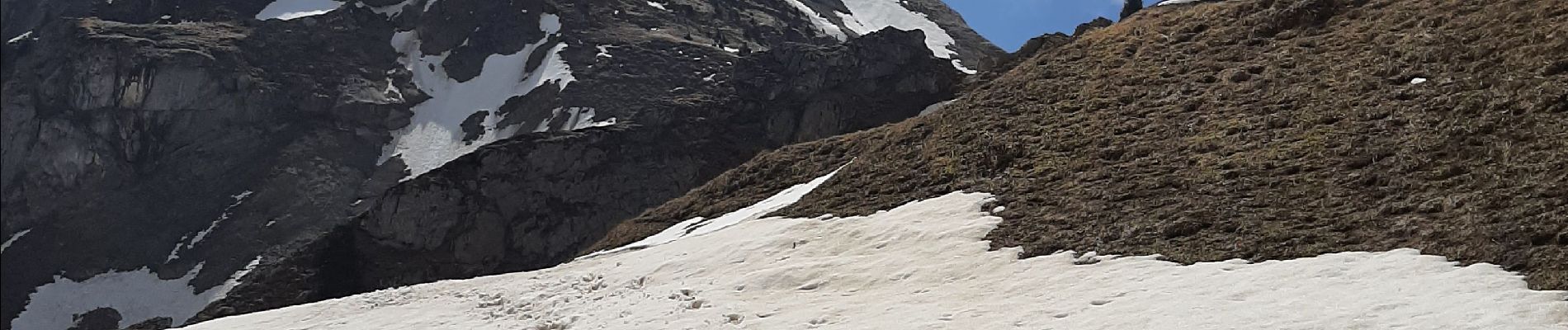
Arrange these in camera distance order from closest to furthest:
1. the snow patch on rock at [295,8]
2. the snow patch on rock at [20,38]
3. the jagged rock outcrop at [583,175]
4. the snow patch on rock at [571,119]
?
the jagged rock outcrop at [583,175] → the snow patch on rock at [571,119] → the snow patch on rock at [20,38] → the snow patch on rock at [295,8]

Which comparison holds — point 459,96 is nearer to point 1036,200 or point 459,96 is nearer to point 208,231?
point 208,231

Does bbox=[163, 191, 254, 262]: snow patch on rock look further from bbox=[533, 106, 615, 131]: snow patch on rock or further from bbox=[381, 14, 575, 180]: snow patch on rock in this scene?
bbox=[533, 106, 615, 131]: snow patch on rock

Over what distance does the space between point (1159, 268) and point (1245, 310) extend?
264 centimetres

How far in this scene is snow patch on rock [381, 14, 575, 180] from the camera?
317 ft

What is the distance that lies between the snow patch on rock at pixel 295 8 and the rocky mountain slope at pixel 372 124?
34 cm

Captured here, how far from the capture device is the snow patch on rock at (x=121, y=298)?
80.6 meters

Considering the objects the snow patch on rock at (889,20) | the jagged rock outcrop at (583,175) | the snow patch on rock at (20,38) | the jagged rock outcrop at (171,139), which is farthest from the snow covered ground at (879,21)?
the snow patch on rock at (20,38)

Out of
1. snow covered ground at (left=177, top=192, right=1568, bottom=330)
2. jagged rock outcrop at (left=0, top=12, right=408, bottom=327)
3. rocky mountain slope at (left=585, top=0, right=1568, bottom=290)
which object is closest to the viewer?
snow covered ground at (left=177, top=192, right=1568, bottom=330)

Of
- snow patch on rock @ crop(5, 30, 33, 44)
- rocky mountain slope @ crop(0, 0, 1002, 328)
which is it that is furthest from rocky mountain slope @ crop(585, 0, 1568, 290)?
snow patch on rock @ crop(5, 30, 33, 44)

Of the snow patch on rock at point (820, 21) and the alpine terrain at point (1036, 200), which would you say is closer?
the alpine terrain at point (1036, 200)

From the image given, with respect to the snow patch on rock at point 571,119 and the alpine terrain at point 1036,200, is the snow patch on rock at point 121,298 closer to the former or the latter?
the alpine terrain at point 1036,200

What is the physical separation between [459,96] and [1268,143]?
304 feet

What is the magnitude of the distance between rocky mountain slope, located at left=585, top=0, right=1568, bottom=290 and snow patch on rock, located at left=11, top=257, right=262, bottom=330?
58.6 meters

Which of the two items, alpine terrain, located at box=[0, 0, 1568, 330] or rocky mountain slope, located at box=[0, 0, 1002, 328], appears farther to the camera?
rocky mountain slope, located at box=[0, 0, 1002, 328]
